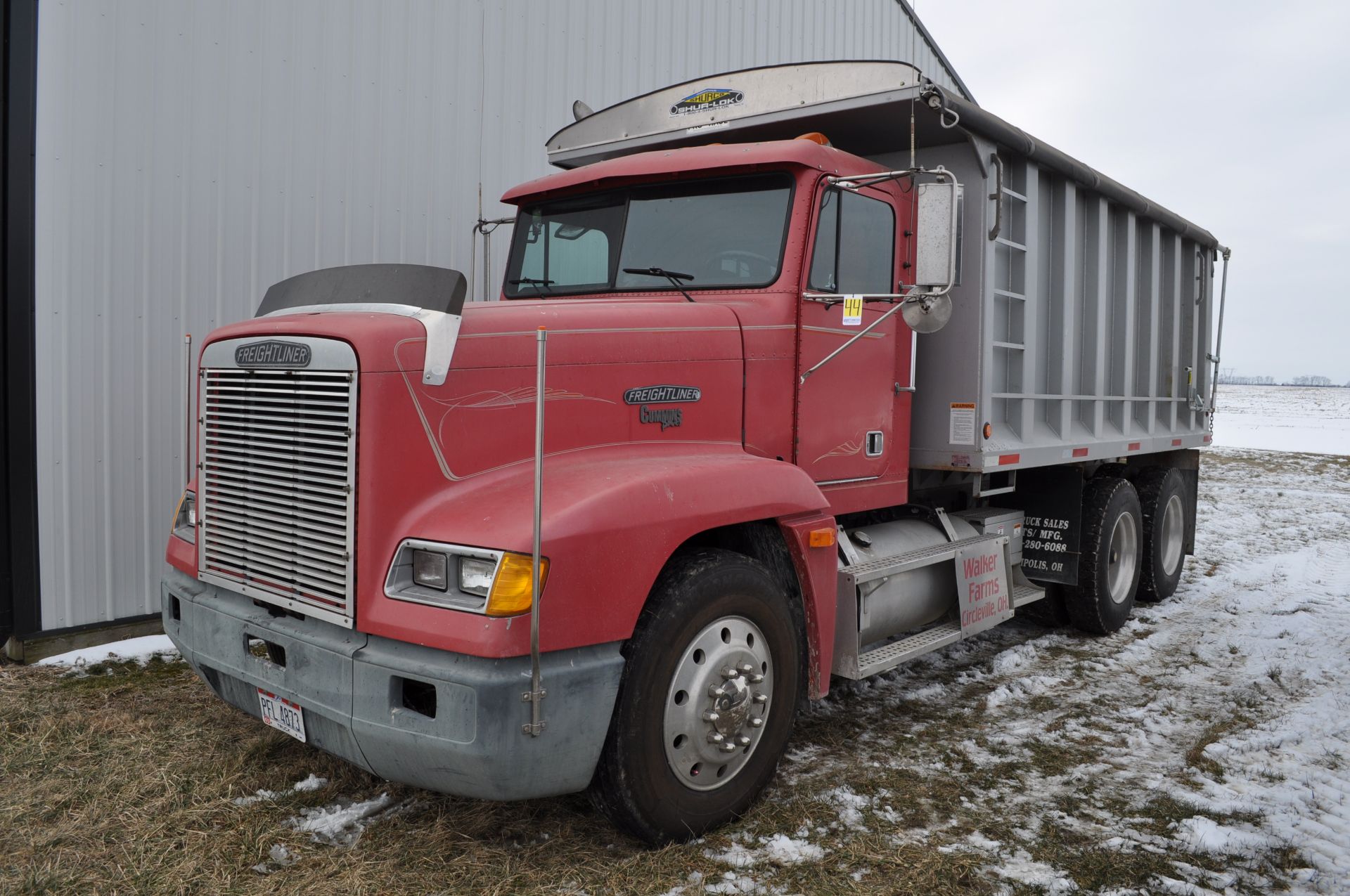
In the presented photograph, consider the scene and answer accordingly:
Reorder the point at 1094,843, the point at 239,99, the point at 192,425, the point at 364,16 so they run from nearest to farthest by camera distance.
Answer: the point at 1094,843 < the point at 192,425 < the point at 239,99 < the point at 364,16

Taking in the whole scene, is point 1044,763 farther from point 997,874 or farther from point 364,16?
point 364,16

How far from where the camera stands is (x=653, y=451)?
386 centimetres

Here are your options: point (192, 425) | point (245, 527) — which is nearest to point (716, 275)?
point (245, 527)

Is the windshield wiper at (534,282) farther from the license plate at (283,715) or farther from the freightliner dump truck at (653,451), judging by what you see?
the license plate at (283,715)

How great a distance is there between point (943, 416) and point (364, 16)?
195 inches

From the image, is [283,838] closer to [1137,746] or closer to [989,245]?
[1137,746]

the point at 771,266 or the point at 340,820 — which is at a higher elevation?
the point at 771,266

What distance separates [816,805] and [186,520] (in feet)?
9.70

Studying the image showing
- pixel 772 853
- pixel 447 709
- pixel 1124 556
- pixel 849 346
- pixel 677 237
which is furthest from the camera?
pixel 1124 556

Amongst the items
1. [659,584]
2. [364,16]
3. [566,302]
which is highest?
[364,16]

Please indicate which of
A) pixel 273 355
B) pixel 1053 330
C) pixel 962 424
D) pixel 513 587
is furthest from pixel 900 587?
pixel 273 355

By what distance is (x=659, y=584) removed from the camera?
3.46m

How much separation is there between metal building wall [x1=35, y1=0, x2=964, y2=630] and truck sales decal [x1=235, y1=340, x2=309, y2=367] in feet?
9.46

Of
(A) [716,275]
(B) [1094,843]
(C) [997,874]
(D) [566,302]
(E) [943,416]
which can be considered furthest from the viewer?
(E) [943,416]
